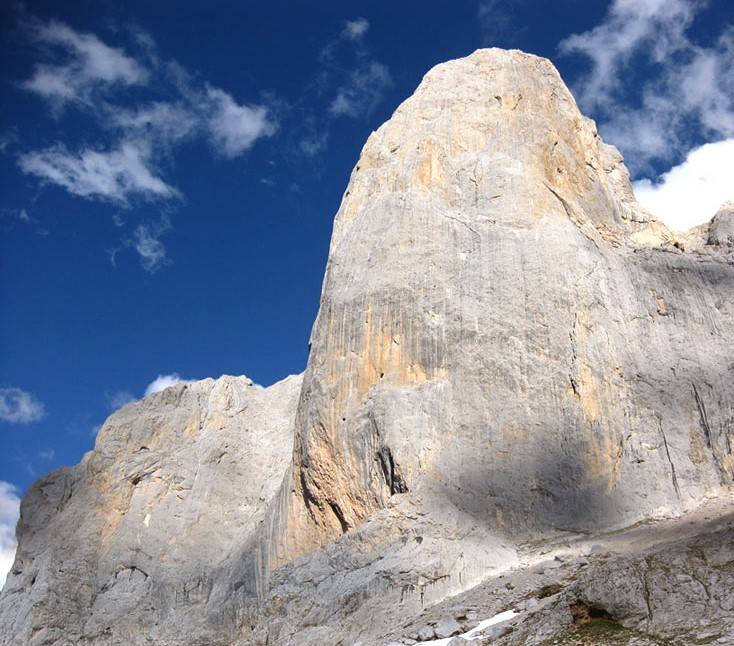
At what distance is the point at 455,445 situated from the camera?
30.9m

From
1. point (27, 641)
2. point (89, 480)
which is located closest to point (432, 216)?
point (89, 480)

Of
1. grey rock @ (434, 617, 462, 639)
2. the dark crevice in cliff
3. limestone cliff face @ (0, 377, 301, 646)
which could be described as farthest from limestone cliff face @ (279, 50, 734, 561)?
limestone cliff face @ (0, 377, 301, 646)

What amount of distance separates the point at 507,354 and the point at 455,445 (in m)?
3.84

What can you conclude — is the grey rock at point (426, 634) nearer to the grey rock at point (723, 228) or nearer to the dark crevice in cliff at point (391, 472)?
the dark crevice in cliff at point (391, 472)

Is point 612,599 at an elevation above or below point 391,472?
below

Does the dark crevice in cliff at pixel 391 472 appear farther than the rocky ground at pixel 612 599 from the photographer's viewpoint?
Yes

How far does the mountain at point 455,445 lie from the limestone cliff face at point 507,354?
9cm

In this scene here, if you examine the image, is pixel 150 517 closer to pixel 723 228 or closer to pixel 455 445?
pixel 455 445

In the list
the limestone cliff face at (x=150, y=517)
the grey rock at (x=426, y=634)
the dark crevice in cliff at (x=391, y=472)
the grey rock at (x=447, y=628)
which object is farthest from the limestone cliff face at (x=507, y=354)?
the limestone cliff face at (x=150, y=517)

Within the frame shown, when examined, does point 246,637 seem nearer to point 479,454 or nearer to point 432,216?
point 479,454

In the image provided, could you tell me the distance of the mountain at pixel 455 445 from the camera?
86.1 ft

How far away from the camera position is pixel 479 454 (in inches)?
1205

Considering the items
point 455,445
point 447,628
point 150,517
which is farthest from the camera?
point 150,517

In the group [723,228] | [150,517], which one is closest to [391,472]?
[150,517]
